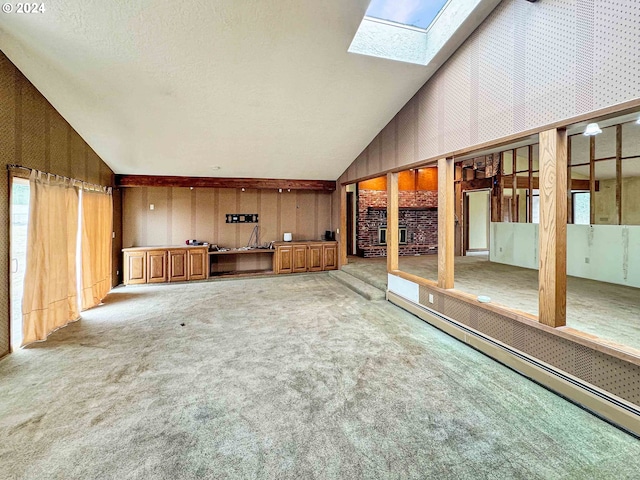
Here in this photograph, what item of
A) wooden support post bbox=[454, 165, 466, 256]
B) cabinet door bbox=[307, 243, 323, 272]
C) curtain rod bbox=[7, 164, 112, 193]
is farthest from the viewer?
wooden support post bbox=[454, 165, 466, 256]

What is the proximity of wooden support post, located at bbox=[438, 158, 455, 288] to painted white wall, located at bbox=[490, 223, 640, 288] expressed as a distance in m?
3.78

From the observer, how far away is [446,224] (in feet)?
13.9

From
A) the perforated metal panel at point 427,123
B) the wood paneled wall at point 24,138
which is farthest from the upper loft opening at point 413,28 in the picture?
the wood paneled wall at point 24,138

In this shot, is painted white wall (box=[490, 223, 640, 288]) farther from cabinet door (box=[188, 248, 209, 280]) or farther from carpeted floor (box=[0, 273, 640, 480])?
cabinet door (box=[188, 248, 209, 280])

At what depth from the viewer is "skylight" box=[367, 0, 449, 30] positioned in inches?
143

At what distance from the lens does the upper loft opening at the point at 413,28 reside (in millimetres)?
3572

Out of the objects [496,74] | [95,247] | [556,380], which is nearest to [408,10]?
[496,74]

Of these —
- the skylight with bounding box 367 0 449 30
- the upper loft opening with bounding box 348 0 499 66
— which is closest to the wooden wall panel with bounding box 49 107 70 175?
the upper loft opening with bounding box 348 0 499 66

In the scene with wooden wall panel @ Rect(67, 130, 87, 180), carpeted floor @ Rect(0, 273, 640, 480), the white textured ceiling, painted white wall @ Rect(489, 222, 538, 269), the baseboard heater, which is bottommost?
carpeted floor @ Rect(0, 273, 640, 480)

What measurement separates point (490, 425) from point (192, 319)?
403 cm

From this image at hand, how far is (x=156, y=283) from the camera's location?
277 inches

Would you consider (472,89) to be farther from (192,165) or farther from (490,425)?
(192,165)

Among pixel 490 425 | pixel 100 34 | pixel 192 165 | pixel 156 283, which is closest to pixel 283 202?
pixel 192 165
